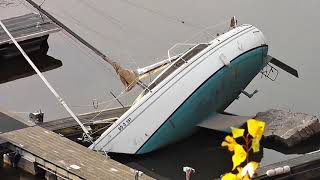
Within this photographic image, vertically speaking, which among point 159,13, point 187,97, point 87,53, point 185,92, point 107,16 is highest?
point 107,16

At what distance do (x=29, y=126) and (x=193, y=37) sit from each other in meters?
Answer: 12.2

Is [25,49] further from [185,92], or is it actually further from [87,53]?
[185,92]

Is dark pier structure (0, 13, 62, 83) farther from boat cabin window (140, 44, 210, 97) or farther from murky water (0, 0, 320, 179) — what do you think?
boat cabin window (140, 44, 210, 97)

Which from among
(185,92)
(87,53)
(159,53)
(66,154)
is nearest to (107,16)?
(87,53)

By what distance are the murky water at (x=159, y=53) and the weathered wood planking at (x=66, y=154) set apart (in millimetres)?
983

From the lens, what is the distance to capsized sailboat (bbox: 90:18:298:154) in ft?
51.0

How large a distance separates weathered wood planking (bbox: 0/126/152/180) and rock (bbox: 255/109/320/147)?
5516 millimetres

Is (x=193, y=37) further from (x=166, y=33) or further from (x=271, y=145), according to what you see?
(x=271, y=145)

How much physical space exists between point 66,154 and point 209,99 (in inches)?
199

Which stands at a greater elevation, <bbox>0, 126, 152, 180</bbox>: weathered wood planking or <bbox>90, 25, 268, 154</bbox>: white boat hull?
<bbox>90, 25, 268, 154</bbox>: white boat hull

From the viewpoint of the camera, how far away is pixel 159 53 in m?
25.8

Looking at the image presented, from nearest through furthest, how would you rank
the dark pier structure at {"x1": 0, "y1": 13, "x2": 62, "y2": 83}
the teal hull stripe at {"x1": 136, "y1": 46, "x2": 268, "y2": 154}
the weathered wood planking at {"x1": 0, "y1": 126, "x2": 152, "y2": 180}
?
the weathered wood planking at {"x1": 0, "y1": 126, "x2": 152, "y2": 180}, the teal hull stripe at {"x1": 136, "y1": 46, "x2": 268, "y2": 154}, the dark pier structure at {"x1": 0, "y1": 13, "x2": 62, "y2": 83}

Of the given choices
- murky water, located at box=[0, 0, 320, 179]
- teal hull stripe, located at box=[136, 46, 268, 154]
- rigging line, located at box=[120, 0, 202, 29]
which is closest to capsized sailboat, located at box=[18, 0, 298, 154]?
teal hull stripe, located at box=[136, 46, 268, 154]

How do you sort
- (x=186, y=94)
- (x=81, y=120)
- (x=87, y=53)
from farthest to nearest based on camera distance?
1. (x=87, y=53)
2. (x=81, y=120)
3. (x=186, y=94)
